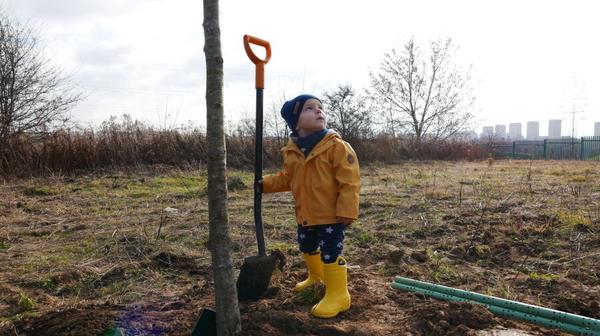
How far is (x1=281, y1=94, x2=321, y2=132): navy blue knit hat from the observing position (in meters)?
2.96

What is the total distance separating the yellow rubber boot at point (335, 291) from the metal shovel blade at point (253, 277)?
0.42 metres

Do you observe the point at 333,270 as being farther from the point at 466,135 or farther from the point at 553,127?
the point at 553,127

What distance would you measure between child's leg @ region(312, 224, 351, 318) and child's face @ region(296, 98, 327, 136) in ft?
2.07

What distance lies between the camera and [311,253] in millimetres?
3098

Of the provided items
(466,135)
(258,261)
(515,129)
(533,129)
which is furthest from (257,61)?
(533,129)

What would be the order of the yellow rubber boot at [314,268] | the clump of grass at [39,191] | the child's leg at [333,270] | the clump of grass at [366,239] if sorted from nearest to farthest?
the child's leg at [333,270] < the yellow rubber boot at [314,268] < the clump of grass at [366,239] < the clump of grass at [39,191]

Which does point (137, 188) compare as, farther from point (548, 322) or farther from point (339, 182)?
point (548, 322)

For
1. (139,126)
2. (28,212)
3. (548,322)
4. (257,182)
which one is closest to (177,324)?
(257,182)

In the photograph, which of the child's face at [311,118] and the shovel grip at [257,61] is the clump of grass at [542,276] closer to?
the child's face at [311,118]

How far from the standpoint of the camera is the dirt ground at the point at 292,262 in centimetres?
268

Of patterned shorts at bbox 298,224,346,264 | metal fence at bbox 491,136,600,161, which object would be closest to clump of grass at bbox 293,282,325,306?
patterned shorts at bbox 298,224,346,264

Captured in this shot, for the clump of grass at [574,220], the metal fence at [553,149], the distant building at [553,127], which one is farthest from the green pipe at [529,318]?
the distant building at [553,127]

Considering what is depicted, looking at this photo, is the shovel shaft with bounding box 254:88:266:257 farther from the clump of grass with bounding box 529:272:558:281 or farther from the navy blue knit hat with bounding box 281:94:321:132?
the clump of grass with bounding box 529:272:558:281

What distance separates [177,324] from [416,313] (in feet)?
4.69
